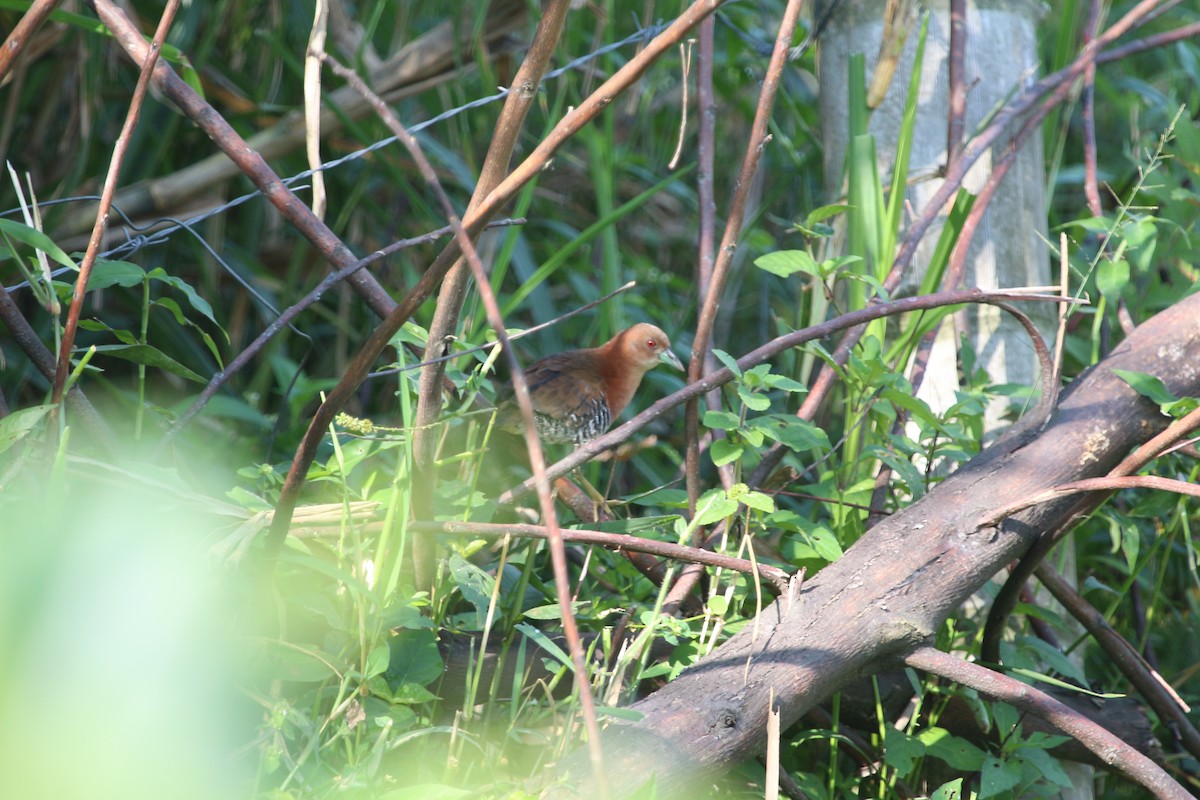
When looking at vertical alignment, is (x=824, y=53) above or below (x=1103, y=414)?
above

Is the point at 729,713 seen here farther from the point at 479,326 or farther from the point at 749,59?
the point at 749,59

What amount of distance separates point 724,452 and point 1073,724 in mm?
631

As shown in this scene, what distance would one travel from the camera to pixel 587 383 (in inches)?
103

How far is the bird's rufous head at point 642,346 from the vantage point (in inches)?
108

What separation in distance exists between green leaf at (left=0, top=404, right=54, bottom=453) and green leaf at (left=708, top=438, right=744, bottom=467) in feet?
3.09

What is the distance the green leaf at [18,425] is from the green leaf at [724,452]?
0.94 metres

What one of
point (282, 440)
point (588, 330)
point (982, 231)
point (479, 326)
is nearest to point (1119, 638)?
point (982, 231)

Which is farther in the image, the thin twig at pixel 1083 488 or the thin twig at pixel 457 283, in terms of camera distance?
the thin twig at pixel 1083 488

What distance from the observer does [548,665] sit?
4.69 feet

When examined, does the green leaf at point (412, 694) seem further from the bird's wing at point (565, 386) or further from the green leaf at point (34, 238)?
the bird's wing at point (565, 386)

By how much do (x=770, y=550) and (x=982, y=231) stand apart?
3.21ft

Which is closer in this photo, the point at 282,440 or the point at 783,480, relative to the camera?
the point at 783,480

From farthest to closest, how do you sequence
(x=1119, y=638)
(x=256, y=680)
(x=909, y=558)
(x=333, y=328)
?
(x=333, y=328) → (x=1119, y=638) → (x=909, y=558) → (x=256, y=680)

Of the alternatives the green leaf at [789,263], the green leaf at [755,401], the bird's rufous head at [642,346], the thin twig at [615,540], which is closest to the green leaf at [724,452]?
the green leaf at [755,401]
